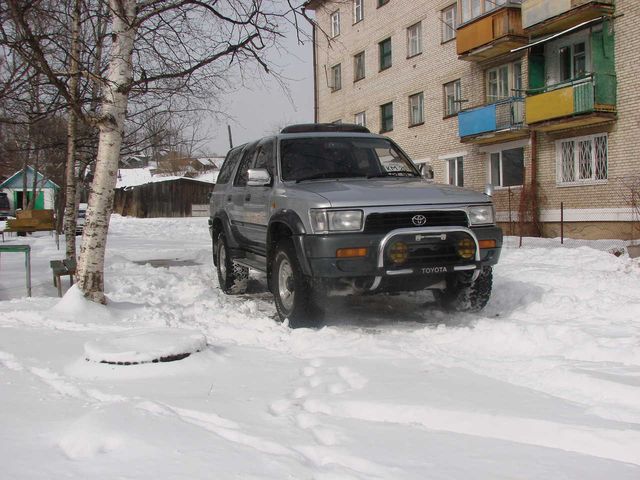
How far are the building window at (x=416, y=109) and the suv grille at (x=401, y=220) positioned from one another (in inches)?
762

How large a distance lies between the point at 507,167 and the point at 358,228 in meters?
16.2

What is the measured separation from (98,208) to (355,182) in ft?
8.65

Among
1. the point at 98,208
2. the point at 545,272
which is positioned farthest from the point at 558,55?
the point at 98,208

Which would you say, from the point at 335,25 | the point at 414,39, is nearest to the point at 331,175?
the point at 414,39

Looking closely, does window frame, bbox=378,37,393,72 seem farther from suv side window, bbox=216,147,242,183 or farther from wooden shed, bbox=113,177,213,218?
wooden shed, bbox=113,177,213,218

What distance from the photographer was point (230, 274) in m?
7.86

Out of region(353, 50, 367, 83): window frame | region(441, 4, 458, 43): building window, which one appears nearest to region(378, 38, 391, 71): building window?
region(353, 50, 367, 83): window frame

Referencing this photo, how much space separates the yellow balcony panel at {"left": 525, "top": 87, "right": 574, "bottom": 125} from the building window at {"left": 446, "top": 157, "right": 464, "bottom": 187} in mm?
4439

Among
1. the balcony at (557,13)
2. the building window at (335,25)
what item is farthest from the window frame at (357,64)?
the balcony at (557,13)

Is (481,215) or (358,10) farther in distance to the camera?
(358,10)

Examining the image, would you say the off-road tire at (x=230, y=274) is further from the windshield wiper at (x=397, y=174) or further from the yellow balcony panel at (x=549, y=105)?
the yellow balcony panel at (x=549, y=105)

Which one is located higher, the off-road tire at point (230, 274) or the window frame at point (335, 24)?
the window frame at point (335, 24)

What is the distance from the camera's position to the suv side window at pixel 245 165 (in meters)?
7.39

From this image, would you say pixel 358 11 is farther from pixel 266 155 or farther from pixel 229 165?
pixel 266 155
